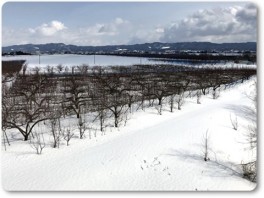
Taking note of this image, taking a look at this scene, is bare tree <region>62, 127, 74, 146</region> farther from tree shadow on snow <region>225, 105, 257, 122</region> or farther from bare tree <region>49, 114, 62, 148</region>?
tree shadow on snow <region>225, 105, 257, 122</region>

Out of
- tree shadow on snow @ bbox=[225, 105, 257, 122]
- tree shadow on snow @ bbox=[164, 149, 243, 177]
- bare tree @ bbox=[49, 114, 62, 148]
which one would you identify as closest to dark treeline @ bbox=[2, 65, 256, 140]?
bare tree @ bbox=[49, 114, 62, 148]

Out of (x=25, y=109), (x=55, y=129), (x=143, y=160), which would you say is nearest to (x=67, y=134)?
(x=55, y=129)

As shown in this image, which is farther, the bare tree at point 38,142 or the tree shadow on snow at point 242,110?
the tree shadow on snow at point 242,110

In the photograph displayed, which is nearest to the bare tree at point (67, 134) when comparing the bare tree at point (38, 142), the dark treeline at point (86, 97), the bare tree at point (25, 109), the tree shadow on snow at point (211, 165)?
the dark treeline at point (86, 97)

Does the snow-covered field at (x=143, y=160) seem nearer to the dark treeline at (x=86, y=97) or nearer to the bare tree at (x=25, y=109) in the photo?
the bare tree at (x=25, y=109)

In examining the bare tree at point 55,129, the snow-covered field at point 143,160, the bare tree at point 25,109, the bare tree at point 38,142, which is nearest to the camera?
the snow-covered field at point 143,160

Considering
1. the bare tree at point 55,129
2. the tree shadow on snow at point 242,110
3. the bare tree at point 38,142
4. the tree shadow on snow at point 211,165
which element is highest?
the tree shadow on snow at point 242,110

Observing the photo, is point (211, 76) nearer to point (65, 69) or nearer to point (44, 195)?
point (65, 69)

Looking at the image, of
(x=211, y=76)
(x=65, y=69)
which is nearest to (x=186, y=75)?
(x=211, y=76)
